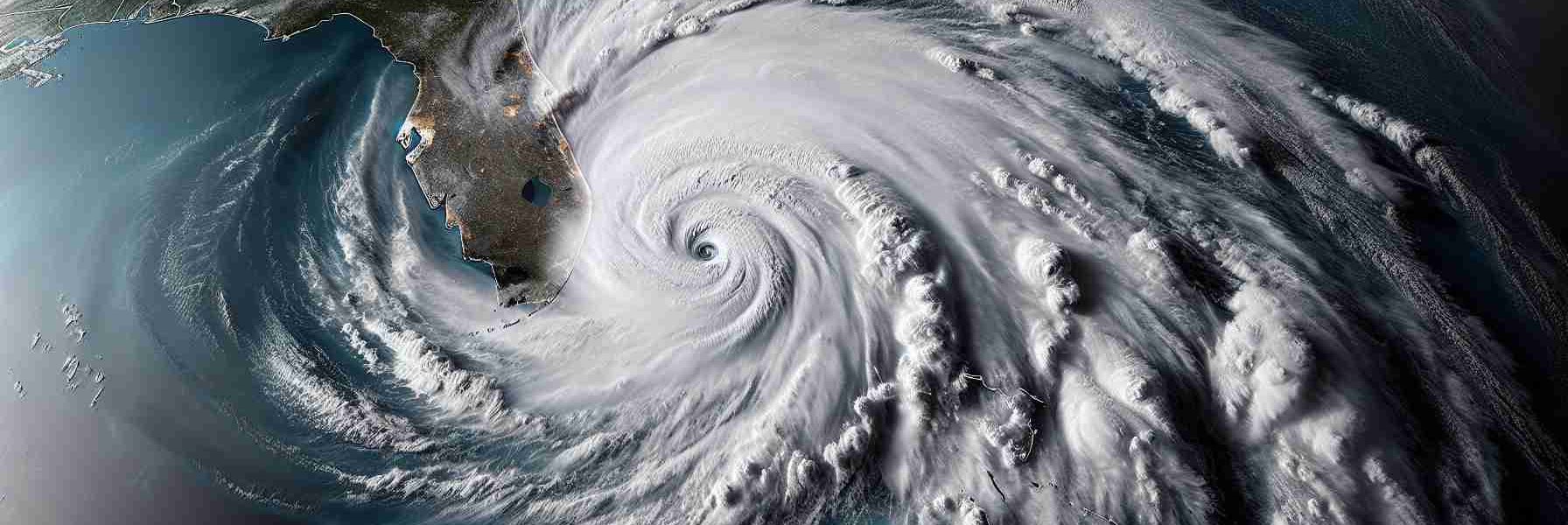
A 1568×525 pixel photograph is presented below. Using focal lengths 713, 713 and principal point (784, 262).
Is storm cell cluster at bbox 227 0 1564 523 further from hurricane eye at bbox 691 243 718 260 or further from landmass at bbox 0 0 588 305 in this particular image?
landmass at bbox 0 0 588 305

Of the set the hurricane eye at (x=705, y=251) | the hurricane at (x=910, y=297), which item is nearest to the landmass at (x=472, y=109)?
the hurricane at (x=910, y=297)

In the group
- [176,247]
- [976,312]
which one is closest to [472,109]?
[176,247]

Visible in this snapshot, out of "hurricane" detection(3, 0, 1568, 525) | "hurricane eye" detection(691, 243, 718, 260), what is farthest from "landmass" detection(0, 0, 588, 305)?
"hurricane eye" detection(691, 243, 718, 260)

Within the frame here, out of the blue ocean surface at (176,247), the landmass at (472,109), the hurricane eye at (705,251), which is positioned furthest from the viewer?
the landmass at (472,109)

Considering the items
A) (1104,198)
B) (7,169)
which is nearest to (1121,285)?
(1104,198)

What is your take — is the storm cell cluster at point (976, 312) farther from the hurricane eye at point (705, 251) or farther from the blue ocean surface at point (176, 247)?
the blue ocean surface at point (176, 247)

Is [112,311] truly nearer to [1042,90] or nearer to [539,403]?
[539,403]

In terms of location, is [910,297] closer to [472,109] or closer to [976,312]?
[976,312]
